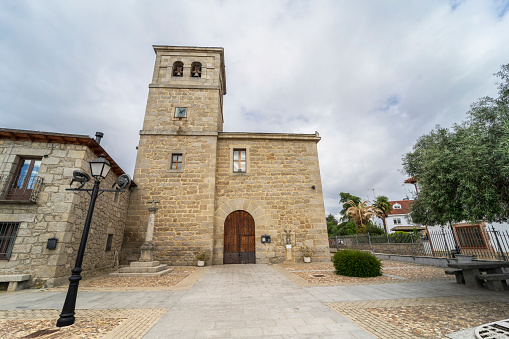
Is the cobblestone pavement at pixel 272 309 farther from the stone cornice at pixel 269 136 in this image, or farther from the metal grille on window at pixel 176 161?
the stone cornice at pixel 269 136

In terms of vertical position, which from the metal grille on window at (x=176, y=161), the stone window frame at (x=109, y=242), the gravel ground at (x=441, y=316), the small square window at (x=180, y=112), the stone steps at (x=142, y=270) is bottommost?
the gravel ground at (x=441, y=316)

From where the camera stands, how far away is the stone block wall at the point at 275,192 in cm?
1080

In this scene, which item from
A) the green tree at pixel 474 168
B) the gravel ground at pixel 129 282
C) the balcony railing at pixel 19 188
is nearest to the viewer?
the green tree at pixel 474 168

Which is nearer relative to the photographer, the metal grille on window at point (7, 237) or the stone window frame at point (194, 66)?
the metal grille on window at point (7, 237)

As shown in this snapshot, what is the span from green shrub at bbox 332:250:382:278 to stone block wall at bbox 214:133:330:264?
352cm

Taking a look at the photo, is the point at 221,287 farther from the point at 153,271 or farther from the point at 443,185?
Result: the point at 443,185

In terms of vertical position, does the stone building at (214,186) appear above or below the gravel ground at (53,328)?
above

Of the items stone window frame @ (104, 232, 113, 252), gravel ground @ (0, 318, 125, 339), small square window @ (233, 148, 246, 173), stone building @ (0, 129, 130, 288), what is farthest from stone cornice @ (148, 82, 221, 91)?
gravel ground @ (0, 318, 125, 339)

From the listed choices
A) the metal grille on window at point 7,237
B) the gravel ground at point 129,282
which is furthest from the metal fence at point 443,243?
the metal grille on window at point 7,237

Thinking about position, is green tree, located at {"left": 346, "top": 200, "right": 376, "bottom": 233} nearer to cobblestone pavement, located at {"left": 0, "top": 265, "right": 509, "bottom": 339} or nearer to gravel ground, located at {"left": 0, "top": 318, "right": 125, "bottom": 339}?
cobblestone pavement, located at {"left": 0, "top": 265, "right": 509, "bottom": 339}

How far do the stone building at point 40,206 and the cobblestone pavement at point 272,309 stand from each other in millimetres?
782

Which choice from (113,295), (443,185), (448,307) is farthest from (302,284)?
(113,295)

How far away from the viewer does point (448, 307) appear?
396cm

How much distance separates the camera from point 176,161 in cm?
1151
